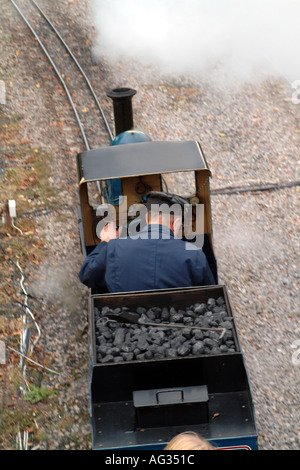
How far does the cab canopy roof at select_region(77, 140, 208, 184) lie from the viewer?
19.6 ft

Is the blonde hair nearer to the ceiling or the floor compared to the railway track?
nearer to the floor

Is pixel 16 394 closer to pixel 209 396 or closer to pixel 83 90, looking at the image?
pixel 209 396

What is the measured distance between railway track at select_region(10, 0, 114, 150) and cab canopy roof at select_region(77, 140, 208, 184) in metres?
4.06

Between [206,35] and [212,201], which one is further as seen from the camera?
[206,35]

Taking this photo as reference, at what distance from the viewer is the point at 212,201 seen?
367 inches

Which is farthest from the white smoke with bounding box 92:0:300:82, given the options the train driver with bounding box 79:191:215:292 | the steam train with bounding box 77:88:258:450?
the steam train with bounding box 77:88:258:450

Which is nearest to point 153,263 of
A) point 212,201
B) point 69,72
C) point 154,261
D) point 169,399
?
point 154,261

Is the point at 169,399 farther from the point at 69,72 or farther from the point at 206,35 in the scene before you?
the point at 206,35

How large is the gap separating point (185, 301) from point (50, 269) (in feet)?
11.2

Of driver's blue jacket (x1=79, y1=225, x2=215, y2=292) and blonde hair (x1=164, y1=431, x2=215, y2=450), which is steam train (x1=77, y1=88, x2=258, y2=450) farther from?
blonde hair (x1=164, y1=431, x2=215, y2=450)

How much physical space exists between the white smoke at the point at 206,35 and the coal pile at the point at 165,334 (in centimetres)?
935

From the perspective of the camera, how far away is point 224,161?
10.4 metres

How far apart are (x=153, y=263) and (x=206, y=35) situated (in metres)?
11.1

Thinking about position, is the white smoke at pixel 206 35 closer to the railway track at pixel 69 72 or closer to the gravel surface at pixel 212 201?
the gravel surface at pixel 212 201
